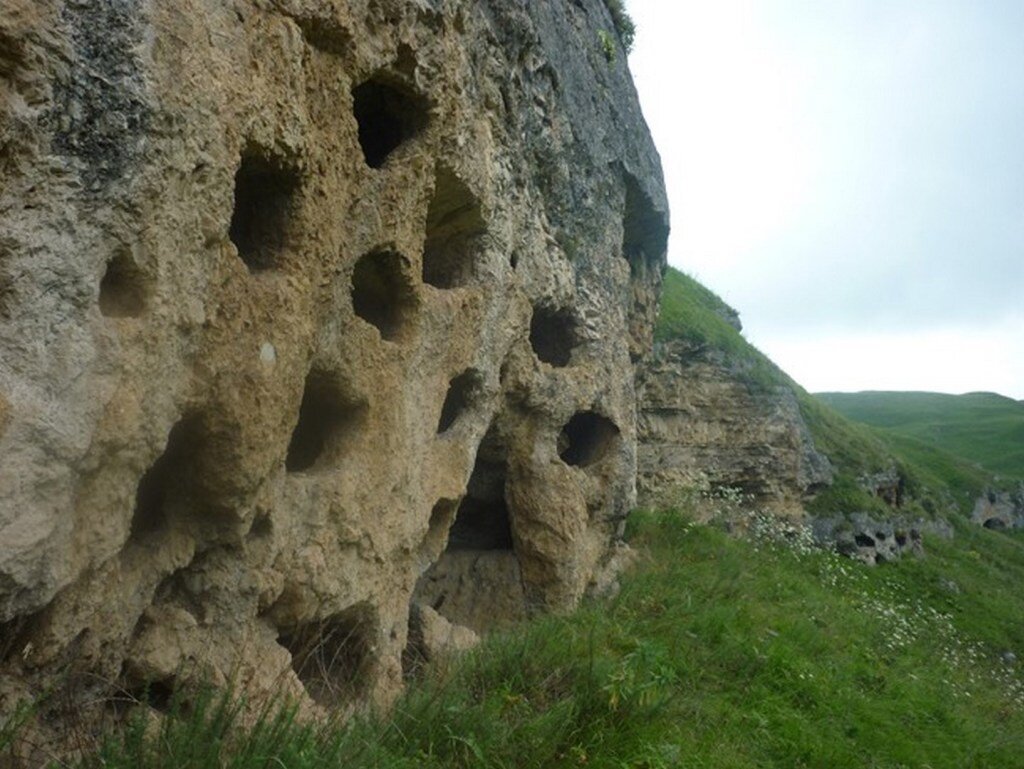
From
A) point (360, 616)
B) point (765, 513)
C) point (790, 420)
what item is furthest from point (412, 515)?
point (790, 420)

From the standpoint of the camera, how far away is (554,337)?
10.6m

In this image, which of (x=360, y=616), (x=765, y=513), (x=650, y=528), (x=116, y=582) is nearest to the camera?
(x=116, y=582)

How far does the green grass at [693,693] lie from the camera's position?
182 inches

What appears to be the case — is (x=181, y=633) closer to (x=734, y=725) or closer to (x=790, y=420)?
(x=734, y=725)

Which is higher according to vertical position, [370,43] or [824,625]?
[370,43]

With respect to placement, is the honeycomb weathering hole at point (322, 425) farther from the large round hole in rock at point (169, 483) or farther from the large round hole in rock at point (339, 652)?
the large round hole in rock at point (169, 483)

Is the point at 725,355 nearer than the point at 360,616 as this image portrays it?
No

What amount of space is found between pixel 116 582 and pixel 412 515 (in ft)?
8.76

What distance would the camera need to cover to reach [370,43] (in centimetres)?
578

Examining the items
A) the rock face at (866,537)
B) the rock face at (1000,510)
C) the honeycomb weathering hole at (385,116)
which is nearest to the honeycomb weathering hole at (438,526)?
the honeycomb weathering hole at (385,116)

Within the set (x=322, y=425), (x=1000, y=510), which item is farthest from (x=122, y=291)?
(x=1000, y=510)

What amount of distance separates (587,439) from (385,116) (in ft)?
18.0

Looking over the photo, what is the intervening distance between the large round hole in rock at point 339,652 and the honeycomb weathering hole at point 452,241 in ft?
9.03

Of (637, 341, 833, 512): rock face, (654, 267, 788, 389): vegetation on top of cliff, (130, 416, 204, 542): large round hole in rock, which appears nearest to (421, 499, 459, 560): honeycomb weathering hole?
(130, 416, 204, 542): large round hole in rock
